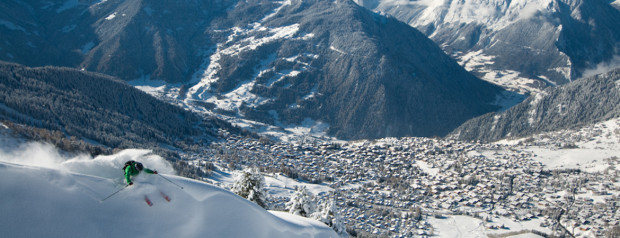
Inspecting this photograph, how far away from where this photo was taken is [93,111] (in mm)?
132625

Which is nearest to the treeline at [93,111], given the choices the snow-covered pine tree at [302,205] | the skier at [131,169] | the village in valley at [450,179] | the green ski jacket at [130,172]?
the village in valley at [450,179]

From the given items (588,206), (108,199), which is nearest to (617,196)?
(588,206)

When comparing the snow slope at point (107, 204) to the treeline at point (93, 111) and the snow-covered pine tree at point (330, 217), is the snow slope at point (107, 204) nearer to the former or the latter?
the snow-covered pine tree at point (330, 217)

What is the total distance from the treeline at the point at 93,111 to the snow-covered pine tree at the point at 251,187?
7826 centimetres

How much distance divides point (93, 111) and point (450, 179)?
123 metres

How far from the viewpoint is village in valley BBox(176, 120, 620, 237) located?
94.5m

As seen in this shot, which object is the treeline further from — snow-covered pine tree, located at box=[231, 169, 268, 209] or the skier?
the skier

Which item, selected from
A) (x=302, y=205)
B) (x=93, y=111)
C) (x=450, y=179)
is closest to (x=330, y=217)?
(x=302, y=205)

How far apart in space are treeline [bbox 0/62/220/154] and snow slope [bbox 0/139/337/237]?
98.7 metres

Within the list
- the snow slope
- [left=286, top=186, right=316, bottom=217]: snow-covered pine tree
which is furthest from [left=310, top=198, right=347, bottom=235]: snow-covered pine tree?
the snow slope

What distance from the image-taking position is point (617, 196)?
363 feet

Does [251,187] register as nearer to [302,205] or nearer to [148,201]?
[302,205]

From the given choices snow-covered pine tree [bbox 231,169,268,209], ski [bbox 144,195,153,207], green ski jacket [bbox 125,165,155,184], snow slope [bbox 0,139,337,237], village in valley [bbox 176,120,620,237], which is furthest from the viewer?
village in valley [bbox 176,120,620,237]

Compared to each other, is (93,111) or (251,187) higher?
(93,111)
